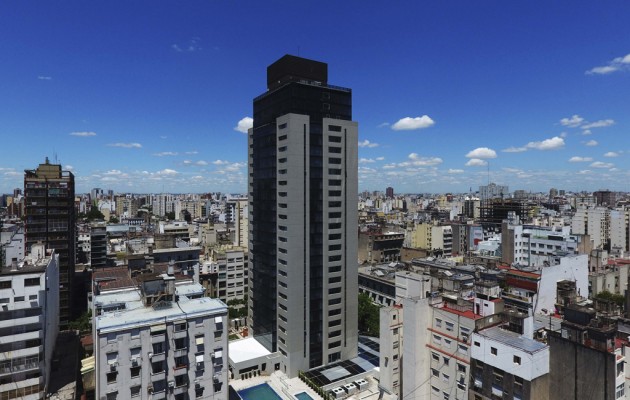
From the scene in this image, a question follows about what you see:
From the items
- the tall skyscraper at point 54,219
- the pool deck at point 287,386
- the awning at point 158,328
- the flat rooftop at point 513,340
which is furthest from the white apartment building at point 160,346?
the tall skyscraper at point 54,219

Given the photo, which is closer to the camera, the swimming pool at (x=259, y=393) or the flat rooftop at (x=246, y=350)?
the swimming pool at (x=259, y=393)

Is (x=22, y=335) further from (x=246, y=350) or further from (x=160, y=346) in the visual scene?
(x=246, y=350)

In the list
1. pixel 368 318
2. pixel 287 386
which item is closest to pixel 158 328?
pixel 287 386

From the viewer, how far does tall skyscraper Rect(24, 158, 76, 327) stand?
7175cm

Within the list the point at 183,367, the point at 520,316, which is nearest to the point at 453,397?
the point at 520,316

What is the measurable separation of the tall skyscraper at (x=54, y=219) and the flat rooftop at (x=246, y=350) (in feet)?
118

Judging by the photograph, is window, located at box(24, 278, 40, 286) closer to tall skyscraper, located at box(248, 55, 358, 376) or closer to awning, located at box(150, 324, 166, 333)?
awning, located at box(150, 324, 166, 333)

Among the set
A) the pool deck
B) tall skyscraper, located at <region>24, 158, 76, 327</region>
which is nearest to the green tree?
the pool deck

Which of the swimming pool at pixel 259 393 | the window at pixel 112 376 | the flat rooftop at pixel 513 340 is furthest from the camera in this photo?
the swimming pool at pixel 259 393

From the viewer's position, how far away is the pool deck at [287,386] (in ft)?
166

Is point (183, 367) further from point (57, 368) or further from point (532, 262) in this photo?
point (532, 262)

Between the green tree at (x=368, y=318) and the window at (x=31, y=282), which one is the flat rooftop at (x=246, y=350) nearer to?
the green tree at (x=368, y=318)

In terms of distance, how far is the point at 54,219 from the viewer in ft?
241

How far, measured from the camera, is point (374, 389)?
171 ft
